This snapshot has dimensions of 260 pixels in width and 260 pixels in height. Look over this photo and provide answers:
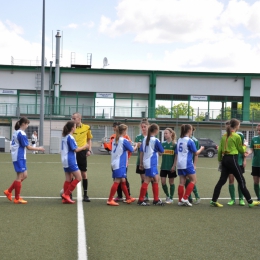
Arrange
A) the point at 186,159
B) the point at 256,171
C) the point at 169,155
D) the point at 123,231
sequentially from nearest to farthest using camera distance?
the point at 123,231
the point at 186,159
the point at 169,155
the point at 256,171

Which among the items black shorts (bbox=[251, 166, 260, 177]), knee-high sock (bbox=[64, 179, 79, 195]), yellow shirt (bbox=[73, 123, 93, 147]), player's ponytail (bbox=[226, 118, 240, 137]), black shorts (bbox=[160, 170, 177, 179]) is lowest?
knee-high sock (bbox=[64, 179, 79, 195])

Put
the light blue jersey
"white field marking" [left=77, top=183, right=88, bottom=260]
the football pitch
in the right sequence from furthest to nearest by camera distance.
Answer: the light blue jersey → the football pitch → "white field marking" [left=77, top=183, right=88, bottom=260]

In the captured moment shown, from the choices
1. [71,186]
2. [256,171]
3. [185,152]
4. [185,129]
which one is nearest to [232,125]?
[185,129]

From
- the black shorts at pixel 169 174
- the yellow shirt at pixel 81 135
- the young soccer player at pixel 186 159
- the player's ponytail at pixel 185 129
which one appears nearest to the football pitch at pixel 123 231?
the young soccer player at pixel 186 159

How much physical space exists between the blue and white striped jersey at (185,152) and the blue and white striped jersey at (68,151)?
6.80 feet

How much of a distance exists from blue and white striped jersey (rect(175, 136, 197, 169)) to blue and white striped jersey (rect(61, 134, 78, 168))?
2072mm

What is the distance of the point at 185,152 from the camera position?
9977mm

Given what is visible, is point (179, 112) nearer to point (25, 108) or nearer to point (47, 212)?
point (25, 108)

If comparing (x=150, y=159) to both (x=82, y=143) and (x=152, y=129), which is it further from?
(x=82, y=143)

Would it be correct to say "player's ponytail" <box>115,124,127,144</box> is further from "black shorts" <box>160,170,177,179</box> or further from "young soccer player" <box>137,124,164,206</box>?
"black shorts" <box>160,170,177,179</box>

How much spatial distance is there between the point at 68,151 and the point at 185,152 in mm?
2320

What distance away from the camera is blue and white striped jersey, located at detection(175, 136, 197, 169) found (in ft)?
32.5

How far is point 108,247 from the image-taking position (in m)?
6.21

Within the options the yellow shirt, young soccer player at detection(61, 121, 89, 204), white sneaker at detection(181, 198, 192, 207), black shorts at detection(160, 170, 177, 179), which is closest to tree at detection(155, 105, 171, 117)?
the yellow shirt
